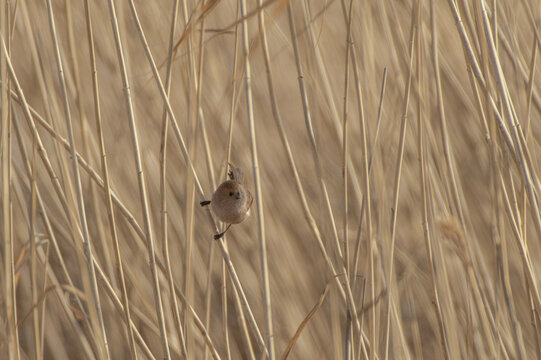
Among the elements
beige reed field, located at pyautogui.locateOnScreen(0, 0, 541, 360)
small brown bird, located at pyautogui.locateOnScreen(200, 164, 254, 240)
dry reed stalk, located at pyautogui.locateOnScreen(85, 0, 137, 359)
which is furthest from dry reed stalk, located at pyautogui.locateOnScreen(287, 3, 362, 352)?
dry reed stalk, located at pyautogui.locateOnScreen(85, 0, 137, 359)

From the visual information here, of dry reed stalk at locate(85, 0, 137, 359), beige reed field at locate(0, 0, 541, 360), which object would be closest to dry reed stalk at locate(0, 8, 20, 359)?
beige reed field at locate(0, 0, 541, 360)

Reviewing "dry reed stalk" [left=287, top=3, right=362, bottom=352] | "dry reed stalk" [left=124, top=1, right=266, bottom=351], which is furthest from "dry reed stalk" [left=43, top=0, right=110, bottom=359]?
"dry reed stalk" [left=287, top=3, right=362, bottom=352]

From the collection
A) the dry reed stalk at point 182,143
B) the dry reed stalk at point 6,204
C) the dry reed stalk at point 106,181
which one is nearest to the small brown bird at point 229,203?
the dry reed stalk at point 182,143

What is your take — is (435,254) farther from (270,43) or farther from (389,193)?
(270,43)

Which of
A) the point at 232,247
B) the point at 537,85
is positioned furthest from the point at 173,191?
the point at 537,85

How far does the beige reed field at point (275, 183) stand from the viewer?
805 millimetres

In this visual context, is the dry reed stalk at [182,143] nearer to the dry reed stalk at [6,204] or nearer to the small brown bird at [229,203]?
the small brown bird at [229,203]

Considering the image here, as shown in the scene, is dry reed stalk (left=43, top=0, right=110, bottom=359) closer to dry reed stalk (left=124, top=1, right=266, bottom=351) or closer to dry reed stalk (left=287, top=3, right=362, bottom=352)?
dry reed stalk (left=124, top=1, right=266, bottom=351)

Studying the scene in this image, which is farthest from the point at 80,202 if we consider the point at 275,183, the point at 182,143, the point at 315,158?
the point at 275,183

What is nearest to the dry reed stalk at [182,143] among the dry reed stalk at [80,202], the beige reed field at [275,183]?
the beige reed field at [275,183]

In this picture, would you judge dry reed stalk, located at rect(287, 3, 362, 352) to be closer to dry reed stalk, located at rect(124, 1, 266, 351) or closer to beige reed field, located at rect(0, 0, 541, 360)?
beige reed field, located at rect(0, 0, 541, 360)

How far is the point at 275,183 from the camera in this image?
1354 mm

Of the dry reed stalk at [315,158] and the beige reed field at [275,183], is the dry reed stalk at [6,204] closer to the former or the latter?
the beige reed field at [275,183]

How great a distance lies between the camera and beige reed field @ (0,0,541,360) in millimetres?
805
